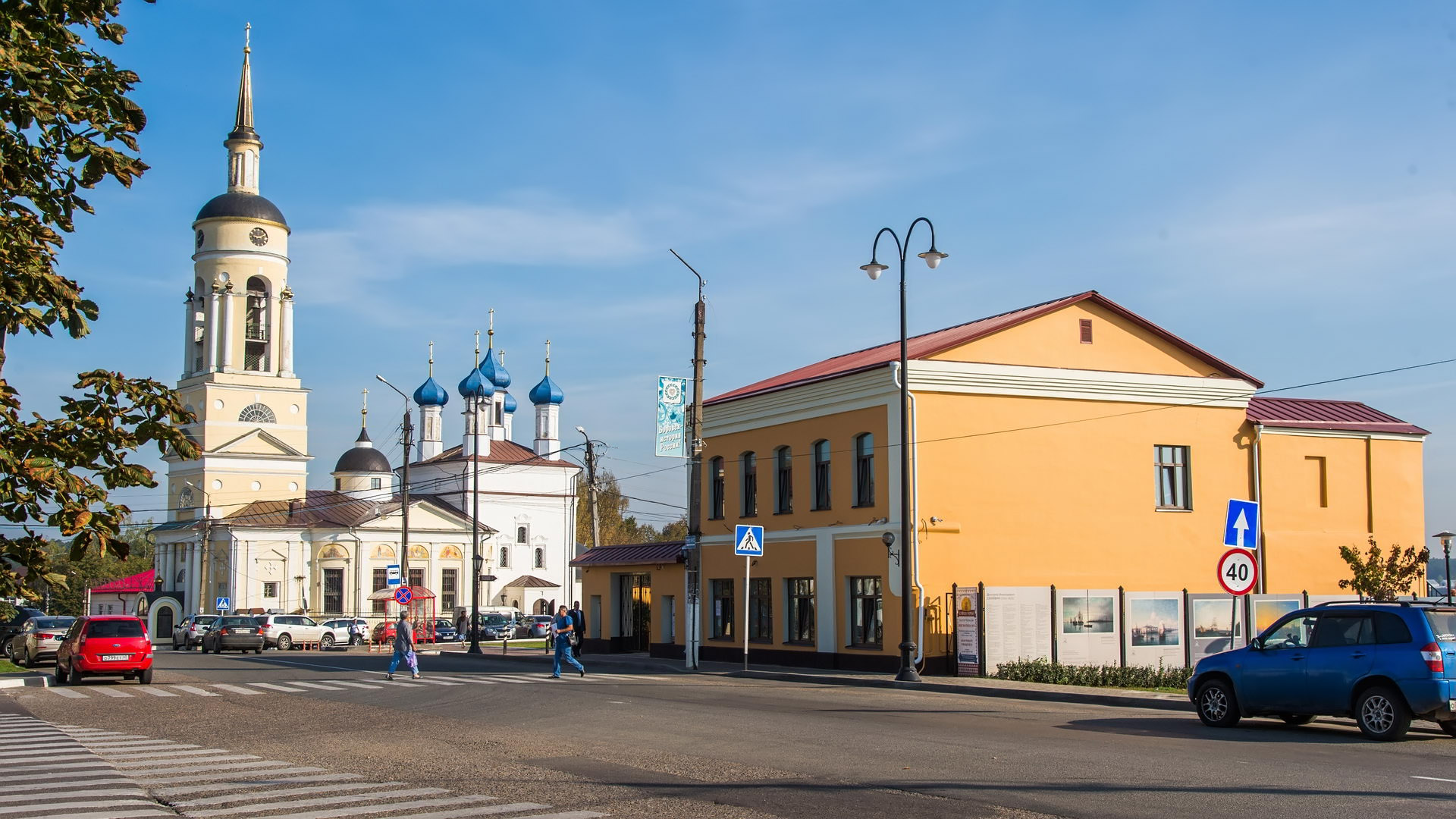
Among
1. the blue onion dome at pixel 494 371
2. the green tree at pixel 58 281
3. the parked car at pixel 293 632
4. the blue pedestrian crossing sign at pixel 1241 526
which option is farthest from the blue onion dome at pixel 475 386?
the green tree at pixel 58 281

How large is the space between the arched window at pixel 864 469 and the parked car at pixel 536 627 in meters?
33.3

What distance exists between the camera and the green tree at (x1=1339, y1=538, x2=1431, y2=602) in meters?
30.4

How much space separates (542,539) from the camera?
99.2 m

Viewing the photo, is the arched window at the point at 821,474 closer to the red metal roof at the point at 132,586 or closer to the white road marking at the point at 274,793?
the white road marking at the point at 274,793

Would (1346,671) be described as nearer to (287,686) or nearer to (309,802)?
(309,802)

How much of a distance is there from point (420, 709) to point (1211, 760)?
1314cm

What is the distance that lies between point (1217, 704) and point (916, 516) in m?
13.8

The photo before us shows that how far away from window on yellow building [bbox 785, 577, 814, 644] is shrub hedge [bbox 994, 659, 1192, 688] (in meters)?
6.69

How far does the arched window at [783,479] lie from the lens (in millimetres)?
35750

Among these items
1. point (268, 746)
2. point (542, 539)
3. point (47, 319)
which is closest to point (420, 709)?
point (268, 746)

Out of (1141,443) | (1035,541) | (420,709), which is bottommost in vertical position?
(420,709)

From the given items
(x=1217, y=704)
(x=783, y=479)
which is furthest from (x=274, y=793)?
(x=783, y=479)

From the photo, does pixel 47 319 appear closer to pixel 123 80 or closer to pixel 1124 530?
pixel 123 80

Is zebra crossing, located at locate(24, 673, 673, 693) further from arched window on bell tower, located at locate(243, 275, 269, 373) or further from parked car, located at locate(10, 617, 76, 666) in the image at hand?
arched window on bell tower, located at locate(243, 275, 269, 373)
